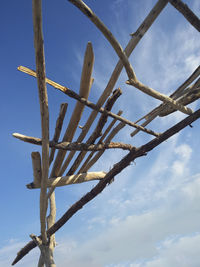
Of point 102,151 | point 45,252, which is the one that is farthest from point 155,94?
point 45,252

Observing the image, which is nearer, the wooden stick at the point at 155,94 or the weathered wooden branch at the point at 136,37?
the weathered wooden branch at the point at 136,37

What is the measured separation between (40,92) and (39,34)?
2.13ft

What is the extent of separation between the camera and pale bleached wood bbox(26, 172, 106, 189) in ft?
12.9

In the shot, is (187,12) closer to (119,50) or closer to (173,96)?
(119,50)

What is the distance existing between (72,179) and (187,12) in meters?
3.07

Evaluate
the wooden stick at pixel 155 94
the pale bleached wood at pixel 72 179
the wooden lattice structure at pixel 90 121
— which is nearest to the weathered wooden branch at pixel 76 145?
the wooden lattice structure at pixel 90 121

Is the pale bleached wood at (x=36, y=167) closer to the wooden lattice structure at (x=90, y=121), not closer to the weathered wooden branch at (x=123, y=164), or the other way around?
the wooden lattice structure at (x=90, y=121)

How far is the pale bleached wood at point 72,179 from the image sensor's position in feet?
12.9

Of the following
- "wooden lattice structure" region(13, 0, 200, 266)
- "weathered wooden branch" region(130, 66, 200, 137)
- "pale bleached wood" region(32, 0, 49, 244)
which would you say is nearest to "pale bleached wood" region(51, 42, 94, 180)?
"wooden lattice structure" region(13, 0, 200, 266)

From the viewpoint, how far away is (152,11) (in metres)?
2.52

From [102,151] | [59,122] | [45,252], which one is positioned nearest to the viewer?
[59,122]

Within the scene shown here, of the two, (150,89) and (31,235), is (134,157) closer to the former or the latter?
(150,89)

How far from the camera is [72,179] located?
13.8ft

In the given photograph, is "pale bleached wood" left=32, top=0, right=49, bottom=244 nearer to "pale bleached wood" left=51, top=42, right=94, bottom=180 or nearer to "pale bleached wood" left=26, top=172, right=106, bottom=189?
"pale bleached wood" left=26, top=172, right=106, bottom=189
